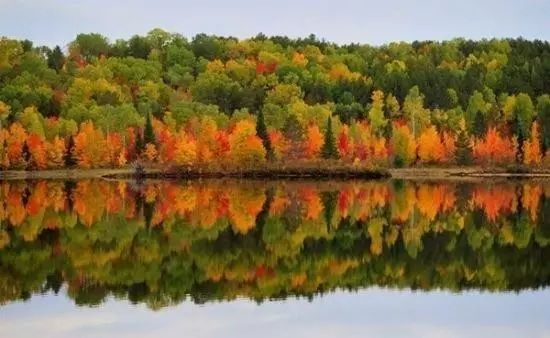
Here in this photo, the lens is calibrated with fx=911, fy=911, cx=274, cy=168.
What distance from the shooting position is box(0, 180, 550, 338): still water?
56.8 feet

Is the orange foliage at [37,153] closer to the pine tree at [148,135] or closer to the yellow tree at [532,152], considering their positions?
the pine tree at [148,135]

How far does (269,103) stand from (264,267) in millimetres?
99437

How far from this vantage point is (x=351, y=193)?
52500mm

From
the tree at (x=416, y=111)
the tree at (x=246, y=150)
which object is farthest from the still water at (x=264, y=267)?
the tree at (x=416, y=111)

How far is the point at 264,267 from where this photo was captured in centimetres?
2308

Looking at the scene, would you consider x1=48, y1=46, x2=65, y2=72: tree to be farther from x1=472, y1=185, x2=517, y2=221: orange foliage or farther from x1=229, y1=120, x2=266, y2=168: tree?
x1=472, y1=185, x2=517, y2=221: orange foliage

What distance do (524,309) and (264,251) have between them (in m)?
9.25

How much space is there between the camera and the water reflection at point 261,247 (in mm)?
20969

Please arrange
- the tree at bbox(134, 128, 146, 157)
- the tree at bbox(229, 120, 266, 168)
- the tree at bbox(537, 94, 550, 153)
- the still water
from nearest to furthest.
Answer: the still water < the tree at bbox(229, 120, 266, 168) < the tree at bbox(134, 128, 146, 157) < the tree at bbox(537, 94, 550, 153)

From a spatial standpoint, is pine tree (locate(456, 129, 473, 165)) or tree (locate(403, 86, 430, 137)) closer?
pine tree (locate(456, 129, 473, 165))

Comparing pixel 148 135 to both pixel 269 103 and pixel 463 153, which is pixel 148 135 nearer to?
pixel 463 153

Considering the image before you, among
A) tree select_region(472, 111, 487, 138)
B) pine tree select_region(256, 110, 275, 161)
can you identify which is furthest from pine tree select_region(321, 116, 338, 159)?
tree select_region(472, 111, 487, 138)

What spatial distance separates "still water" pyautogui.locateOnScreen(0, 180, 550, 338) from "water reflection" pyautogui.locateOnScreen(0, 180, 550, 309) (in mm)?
58

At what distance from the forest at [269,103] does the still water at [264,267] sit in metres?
41.9
